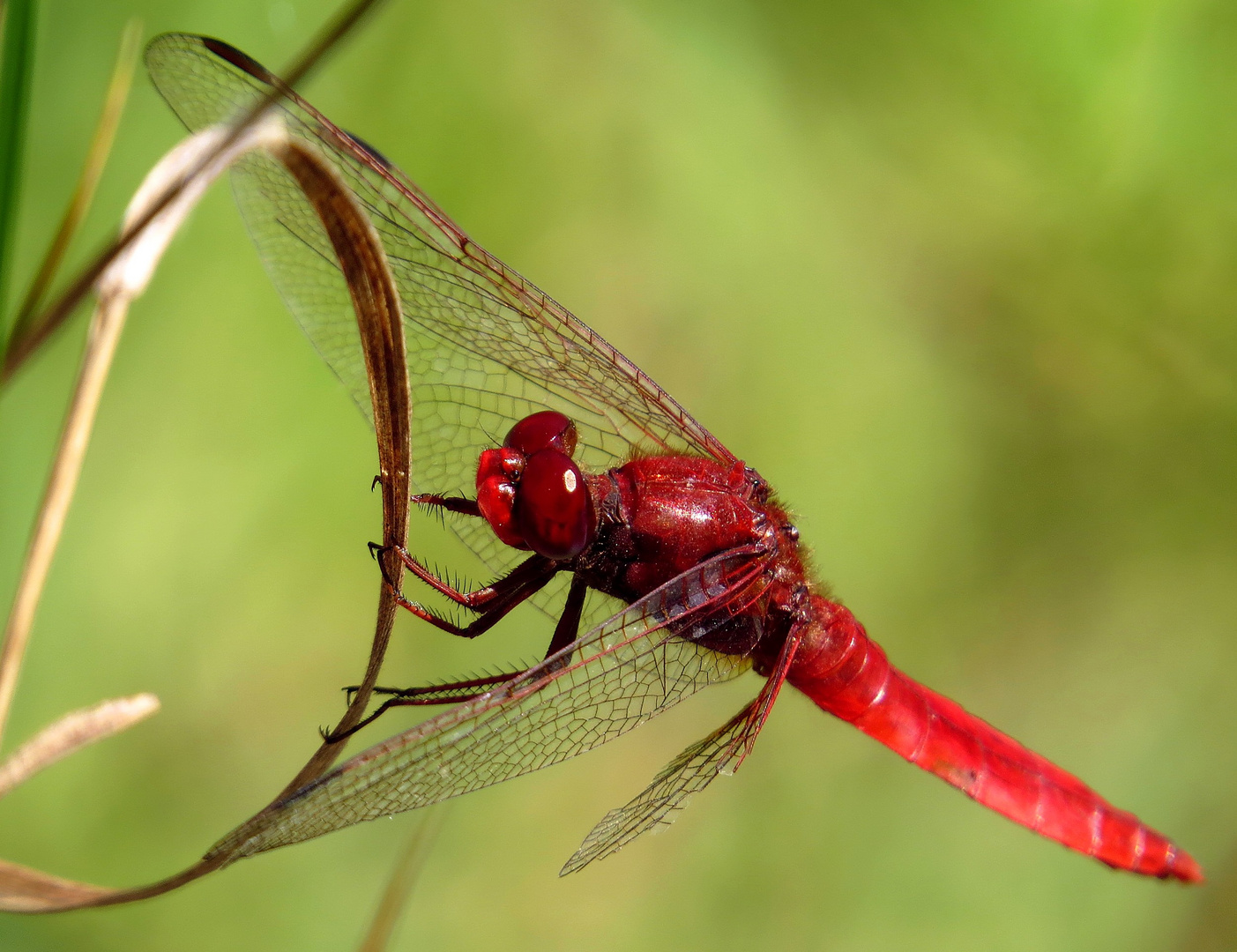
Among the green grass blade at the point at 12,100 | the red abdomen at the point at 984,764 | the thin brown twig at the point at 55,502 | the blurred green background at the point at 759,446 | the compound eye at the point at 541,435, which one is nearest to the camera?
the green grass blade at the point at 12,100

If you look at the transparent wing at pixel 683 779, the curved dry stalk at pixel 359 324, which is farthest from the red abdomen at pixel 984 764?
the curved dry stalk at pixel 359 324

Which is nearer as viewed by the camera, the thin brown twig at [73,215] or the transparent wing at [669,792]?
the thin brown twig at [73,215]

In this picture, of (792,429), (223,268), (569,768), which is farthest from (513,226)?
(569,768)

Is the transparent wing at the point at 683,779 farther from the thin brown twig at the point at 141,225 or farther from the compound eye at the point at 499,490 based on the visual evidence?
the thin brown twig at the point at 141,225

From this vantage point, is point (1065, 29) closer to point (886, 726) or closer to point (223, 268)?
point (886, 726)

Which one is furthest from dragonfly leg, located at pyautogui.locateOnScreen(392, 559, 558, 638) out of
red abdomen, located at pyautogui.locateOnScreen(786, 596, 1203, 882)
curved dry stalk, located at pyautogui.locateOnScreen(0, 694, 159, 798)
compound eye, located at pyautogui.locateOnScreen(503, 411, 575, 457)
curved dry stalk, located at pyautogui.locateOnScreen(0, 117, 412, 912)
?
red abdomen, located at pyautogui.locateOnScreen(786, 596, 1203, 882)

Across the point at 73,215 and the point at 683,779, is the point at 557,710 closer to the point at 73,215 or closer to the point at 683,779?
the point at 683,779
